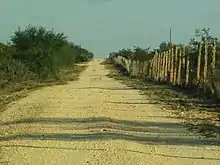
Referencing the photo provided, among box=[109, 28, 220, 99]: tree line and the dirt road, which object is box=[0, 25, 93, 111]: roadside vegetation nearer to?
box=[109, 28, 220, 99]: tree line

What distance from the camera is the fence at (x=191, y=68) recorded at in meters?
26.5

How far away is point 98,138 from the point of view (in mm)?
12977

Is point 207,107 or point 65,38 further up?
point 65,38

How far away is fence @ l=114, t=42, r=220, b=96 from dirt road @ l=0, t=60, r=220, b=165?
6.89 meters

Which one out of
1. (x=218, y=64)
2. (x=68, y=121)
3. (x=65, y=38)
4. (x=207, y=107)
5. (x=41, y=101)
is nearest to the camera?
(x=68, y=121)

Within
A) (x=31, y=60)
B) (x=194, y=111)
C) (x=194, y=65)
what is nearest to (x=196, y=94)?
(x=194, y=65)

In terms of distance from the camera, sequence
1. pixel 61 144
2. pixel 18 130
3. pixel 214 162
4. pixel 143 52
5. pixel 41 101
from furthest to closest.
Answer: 1. pixel 143 52
2. pixel 41 101
3. pixel 18 130
4. pixel 61 144
5. pixel 214 162

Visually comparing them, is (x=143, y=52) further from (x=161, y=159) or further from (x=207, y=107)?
(x=161, y=159)

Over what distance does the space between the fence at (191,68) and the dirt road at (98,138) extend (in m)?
6.89

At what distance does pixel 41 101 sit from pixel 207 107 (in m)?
6.82

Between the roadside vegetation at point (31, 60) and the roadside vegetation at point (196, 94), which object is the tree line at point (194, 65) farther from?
the roadside vegetation at point (31, 60)

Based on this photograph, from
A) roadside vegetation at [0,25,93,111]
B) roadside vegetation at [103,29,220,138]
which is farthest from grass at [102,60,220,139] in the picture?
roadside vegetation at [0,25,93,111]

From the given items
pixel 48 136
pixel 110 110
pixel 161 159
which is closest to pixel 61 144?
pixel 48 136

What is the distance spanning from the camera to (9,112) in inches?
777
